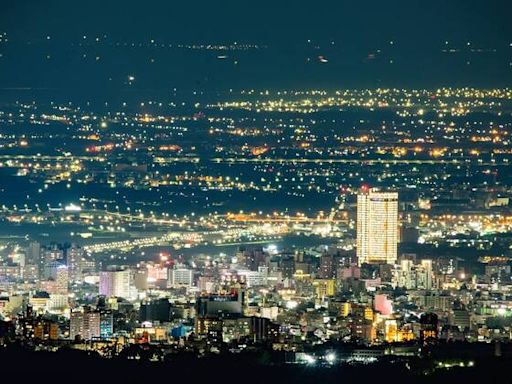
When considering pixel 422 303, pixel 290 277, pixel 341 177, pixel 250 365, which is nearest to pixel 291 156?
pixel 341 177

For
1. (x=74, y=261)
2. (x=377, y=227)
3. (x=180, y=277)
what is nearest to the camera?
(x=180, y=277)

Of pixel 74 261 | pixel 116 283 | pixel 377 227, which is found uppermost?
pixel 377 227

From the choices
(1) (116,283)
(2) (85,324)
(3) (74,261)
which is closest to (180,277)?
(1) (116,283)

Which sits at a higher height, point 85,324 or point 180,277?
point 180,277

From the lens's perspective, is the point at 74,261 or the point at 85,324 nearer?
the point at 85,324

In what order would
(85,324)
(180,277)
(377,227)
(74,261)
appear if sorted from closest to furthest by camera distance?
(85,324), (180,277), (74,261), (377,227)

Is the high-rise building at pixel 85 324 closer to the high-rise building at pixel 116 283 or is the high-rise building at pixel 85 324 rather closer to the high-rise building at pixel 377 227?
the high-rise building at pixel 116 283

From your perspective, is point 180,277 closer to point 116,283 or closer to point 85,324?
point 116,283

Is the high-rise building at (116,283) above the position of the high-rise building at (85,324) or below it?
above

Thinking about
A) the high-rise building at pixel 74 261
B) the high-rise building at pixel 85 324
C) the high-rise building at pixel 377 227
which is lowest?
the high-rise building at pixel 85 324

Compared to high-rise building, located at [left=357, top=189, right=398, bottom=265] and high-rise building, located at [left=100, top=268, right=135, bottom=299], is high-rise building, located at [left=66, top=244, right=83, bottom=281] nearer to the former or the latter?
high-rise building, located at [left=100, top=268, right=135, bottom=299]
